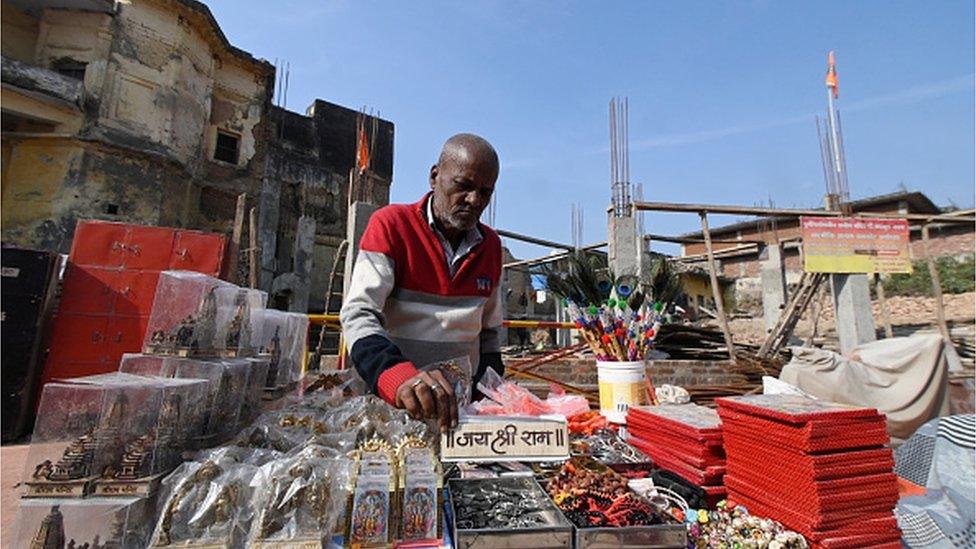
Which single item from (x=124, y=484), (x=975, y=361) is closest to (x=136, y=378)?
(x=124, y=484)

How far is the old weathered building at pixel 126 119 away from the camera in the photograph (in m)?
11.0

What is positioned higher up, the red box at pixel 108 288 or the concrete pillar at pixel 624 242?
the concrete pillar at pixel 624 242

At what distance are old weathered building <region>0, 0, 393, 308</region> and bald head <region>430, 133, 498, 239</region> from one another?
33.3 ft

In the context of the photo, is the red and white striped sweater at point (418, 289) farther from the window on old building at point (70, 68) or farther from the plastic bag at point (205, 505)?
the window on old building at point (70, 68)

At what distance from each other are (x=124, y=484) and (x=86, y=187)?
14552 mm

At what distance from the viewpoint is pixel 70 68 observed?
11898 mm

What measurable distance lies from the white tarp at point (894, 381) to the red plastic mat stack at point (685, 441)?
3.32 metres

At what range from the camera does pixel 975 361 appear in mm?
5629

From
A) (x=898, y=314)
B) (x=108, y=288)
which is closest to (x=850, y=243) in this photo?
(x=108, y=288)

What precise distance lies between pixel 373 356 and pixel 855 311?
706cm

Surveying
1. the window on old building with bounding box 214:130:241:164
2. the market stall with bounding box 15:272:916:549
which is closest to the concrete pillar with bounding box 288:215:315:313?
the window on old building with bounding box 214:130:241:164

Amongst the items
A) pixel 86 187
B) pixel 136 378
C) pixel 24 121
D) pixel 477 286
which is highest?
pixel 24 121

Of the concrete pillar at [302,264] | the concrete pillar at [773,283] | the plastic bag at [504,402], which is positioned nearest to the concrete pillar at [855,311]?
the concrete pillar at [773,283]

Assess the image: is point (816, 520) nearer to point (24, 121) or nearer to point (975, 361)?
point (975, 361)
